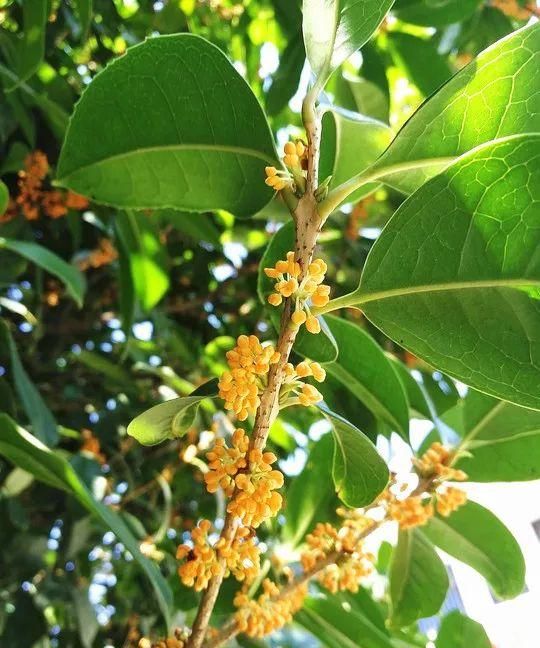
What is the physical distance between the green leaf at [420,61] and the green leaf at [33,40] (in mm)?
843

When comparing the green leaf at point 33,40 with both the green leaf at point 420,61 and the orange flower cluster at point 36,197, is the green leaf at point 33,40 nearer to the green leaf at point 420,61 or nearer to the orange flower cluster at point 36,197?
the orange flower cluster at point 36,197

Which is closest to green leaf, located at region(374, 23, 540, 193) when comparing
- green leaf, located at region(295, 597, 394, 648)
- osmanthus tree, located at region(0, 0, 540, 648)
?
osmanthus tree, located at region(0, 0, 540, 648)

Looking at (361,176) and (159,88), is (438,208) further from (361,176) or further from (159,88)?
(159,88)

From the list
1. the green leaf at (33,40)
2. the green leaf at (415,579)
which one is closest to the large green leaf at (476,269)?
the green leaf at (415,579)

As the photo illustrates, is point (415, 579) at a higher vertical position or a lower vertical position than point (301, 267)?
lower

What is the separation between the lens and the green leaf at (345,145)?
85cm

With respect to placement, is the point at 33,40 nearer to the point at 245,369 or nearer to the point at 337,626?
the point at 245,369

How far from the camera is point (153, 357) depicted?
1.76m

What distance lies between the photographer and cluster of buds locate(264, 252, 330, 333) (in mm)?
525

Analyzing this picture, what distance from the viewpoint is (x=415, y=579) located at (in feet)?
3.51

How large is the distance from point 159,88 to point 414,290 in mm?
294

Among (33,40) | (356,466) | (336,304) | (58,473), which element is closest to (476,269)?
(336,304)

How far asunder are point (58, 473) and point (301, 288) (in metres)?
0.39

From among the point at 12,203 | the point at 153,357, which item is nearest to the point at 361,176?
the point at 12,203
